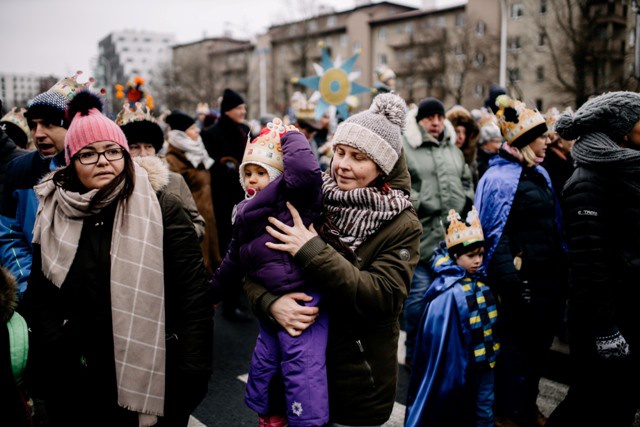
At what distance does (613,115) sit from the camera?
2.97 metres

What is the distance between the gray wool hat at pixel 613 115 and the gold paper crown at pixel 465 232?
947 millimetres

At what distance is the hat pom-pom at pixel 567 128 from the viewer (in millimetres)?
3131

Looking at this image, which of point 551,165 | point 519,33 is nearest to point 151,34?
point 519,33

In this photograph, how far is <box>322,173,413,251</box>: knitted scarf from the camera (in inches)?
91.5

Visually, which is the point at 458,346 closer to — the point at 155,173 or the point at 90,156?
the point at 155,173

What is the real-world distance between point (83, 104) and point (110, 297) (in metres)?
0.93

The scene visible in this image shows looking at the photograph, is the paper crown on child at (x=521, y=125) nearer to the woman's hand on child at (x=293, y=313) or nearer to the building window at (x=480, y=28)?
the woman's hand on child at (x=293, y=313)

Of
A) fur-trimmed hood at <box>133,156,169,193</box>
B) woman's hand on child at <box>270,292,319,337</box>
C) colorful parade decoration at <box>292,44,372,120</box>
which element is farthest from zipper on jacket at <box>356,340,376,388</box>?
colorful parade decoration at <box>292,44,372,120</box>

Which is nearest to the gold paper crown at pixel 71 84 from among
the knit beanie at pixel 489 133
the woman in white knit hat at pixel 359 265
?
the woman in white knit hat at pixel 359 265

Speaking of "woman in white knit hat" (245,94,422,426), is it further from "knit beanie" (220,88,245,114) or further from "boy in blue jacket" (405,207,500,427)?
"knit beanie" (220,88,245,114)

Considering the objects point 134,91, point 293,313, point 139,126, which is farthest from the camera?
point 134,91

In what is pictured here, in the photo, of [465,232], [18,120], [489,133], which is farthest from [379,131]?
[18,120]

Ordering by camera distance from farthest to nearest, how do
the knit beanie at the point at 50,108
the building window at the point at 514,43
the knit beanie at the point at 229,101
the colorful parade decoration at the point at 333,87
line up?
the building window at the point at 514,43
the colorful parade decoration at the point at 333,87
the knit beanie at the point at 229,101
the knit beanie at the point at 50,108

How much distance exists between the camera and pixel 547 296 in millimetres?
3814
